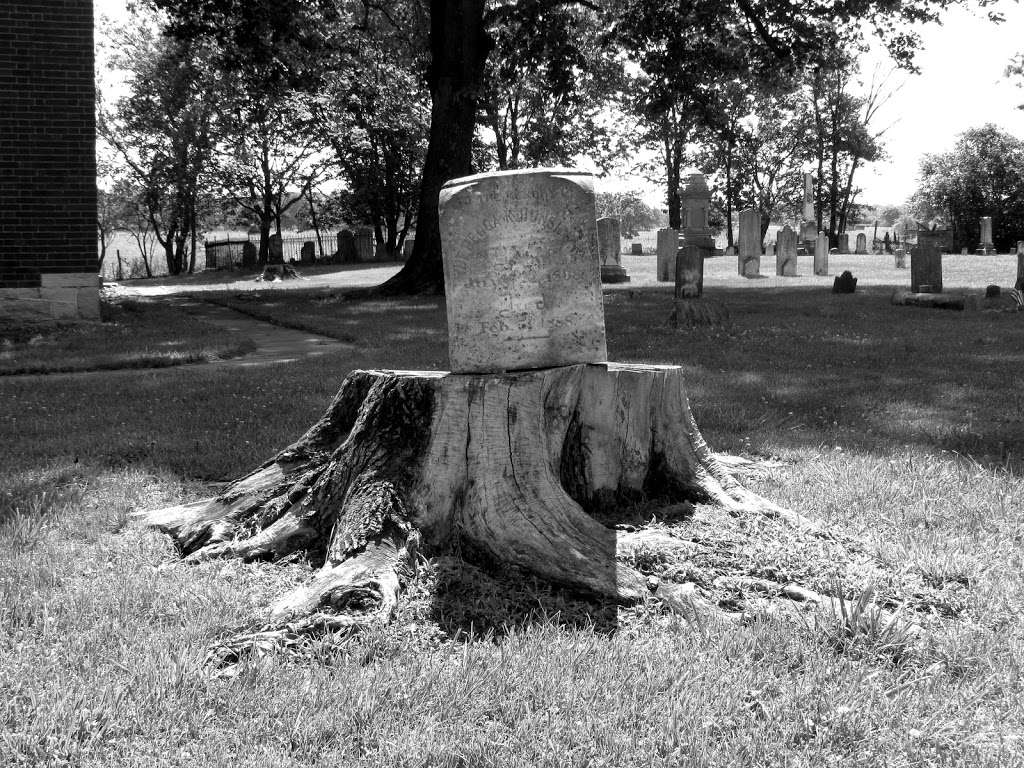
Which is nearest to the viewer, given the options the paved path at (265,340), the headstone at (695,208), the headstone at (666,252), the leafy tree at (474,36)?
the paved path at (265,340)

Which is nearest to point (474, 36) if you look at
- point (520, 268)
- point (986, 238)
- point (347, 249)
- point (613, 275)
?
point (613, 275)

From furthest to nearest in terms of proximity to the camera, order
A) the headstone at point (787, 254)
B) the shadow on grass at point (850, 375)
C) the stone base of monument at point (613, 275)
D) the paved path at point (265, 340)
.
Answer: the headstone at point (787, 254) < the stone base of monument at point (613, 275) < the paved path at point (265, 340) < the shadow on grass at point (850, 375)

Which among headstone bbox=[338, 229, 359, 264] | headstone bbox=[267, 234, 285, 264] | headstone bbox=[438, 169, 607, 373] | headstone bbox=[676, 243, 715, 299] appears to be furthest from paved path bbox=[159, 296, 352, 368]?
headstone bbox=[338, 229, 359, 264]

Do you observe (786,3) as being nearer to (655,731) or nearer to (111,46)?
(655,731)

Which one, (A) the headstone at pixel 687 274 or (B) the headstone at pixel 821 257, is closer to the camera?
(A) the headstone at pixel 687 274

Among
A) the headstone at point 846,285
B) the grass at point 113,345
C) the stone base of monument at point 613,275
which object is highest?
the stone base of monument at point 613,275

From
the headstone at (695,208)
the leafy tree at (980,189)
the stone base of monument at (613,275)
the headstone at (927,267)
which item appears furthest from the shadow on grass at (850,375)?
the leafy tree at (980,189)

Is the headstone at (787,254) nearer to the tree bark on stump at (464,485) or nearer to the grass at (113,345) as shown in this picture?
the grass at (113,345)

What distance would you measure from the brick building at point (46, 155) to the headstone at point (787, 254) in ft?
63.7

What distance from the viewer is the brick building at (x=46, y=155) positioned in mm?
13406

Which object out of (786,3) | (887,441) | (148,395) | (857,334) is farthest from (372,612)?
(786,3)

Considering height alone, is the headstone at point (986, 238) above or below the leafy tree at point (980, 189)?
below

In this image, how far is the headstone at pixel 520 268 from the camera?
4023 mm

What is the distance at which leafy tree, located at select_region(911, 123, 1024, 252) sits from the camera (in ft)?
144
